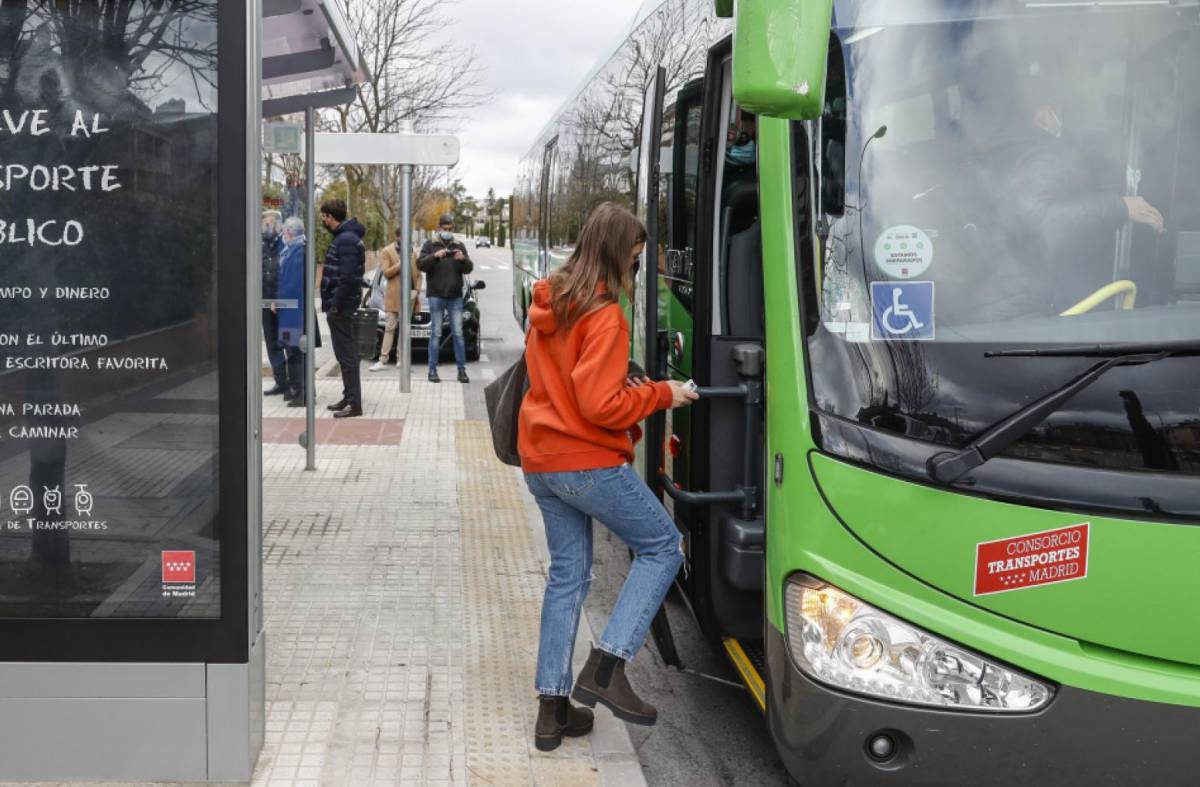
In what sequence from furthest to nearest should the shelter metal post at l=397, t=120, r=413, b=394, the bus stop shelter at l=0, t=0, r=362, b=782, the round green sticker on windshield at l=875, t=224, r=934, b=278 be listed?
the shelter metal post at l=397, t=120, r=413, b=394
the bus stop shelter at l=0, t=0, r=362, b=782
the round green sticker on windshield at l=875, t=224, r=934, b=278

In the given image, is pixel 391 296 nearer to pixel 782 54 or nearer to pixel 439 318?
pixel 439 318

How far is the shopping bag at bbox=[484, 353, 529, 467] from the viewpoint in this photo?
430cm

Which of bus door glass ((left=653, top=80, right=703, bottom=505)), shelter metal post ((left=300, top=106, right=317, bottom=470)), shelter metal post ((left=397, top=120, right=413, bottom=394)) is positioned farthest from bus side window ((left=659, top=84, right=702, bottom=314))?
shelter metal post ((left=397, top=120, right=413, bottom=394))

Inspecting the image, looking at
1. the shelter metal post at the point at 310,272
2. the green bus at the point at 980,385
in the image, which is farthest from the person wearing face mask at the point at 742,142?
the shelter metal post at the point at 310,272

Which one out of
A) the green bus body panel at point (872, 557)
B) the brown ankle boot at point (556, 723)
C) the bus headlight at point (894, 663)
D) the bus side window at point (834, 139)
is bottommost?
the brown ankle boot at point (556, 723)

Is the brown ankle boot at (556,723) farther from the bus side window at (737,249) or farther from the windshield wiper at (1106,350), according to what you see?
the windshield wiper at (1106,350)

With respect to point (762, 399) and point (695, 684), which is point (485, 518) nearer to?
point (695, 684)

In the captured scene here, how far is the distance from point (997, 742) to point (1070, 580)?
1.42ft

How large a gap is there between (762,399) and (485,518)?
404cm

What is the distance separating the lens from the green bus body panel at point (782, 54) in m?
2.99

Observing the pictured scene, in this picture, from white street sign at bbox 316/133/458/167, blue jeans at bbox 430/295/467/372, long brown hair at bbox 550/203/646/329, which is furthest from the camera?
blue jeans at bbox 430/295/467/372

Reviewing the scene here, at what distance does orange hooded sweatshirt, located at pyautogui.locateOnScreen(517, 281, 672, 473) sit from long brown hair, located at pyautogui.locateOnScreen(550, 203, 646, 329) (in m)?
0.03

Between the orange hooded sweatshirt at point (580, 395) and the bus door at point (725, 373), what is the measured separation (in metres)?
0.33

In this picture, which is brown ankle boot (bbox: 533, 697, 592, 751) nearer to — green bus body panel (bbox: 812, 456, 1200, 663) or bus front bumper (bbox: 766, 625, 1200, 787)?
bus front bumper (bbox: 766, 625, 1200, 787)
